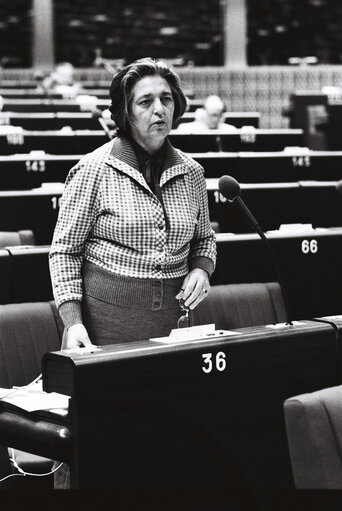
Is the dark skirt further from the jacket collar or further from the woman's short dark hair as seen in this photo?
the woman's short dark hair

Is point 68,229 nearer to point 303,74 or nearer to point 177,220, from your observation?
point 177,220

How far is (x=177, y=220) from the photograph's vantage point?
3047 mm

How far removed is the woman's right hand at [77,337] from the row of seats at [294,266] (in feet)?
4.13

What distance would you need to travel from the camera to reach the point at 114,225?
298 cm

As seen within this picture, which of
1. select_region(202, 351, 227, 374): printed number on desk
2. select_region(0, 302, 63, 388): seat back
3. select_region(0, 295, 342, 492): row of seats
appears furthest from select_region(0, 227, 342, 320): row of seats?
select_region(202, 351, 227, 374): printed number on desk

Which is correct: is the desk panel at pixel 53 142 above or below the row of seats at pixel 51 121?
below

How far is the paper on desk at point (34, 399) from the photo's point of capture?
277 centimetres

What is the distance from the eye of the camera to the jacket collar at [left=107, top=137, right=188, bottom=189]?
302 centimetres

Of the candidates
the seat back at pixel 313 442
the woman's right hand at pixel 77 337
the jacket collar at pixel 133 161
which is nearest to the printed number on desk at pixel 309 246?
the jacket collar at pixel 133 161

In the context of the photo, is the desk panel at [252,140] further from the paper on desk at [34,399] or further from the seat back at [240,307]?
the paper on desk at [34,399]

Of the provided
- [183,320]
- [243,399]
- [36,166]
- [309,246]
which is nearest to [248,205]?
[309,246]

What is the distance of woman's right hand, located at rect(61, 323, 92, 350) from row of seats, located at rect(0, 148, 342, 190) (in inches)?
162

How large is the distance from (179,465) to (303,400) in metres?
0.52

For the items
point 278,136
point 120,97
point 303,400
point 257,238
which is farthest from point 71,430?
point 278,136
